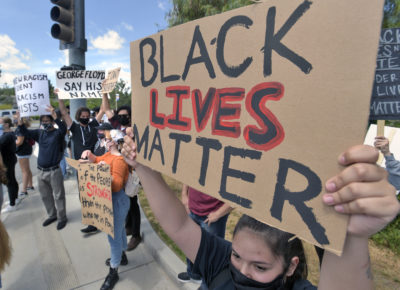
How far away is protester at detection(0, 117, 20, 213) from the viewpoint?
3.95 m

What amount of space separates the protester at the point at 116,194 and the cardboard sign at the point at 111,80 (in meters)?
0.58

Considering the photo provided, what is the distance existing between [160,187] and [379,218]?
3.07 ft

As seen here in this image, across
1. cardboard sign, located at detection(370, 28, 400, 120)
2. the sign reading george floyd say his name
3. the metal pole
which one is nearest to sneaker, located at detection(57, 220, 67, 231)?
the metal pole

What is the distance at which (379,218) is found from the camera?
1.71ft

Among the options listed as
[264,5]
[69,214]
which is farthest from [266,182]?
[69,214]

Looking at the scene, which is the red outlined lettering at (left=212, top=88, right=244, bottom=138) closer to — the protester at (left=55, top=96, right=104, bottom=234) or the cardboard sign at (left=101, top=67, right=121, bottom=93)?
the cardboard sign at (left=101, top=67, right=121, bottom=93)

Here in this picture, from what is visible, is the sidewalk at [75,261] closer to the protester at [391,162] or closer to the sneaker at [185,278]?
the sneaker at [185,278]

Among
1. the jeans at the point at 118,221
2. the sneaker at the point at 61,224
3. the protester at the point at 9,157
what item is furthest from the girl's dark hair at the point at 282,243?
the protester at the point at 9,157

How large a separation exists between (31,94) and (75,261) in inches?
92.0

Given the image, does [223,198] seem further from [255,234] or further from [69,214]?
[69,214]

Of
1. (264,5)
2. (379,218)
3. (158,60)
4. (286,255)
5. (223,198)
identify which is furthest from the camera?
(158,60)

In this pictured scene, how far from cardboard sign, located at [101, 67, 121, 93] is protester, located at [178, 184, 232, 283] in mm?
1459

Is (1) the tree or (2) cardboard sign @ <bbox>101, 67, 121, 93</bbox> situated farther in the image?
(1) the tree

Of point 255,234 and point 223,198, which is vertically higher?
point 223,198
